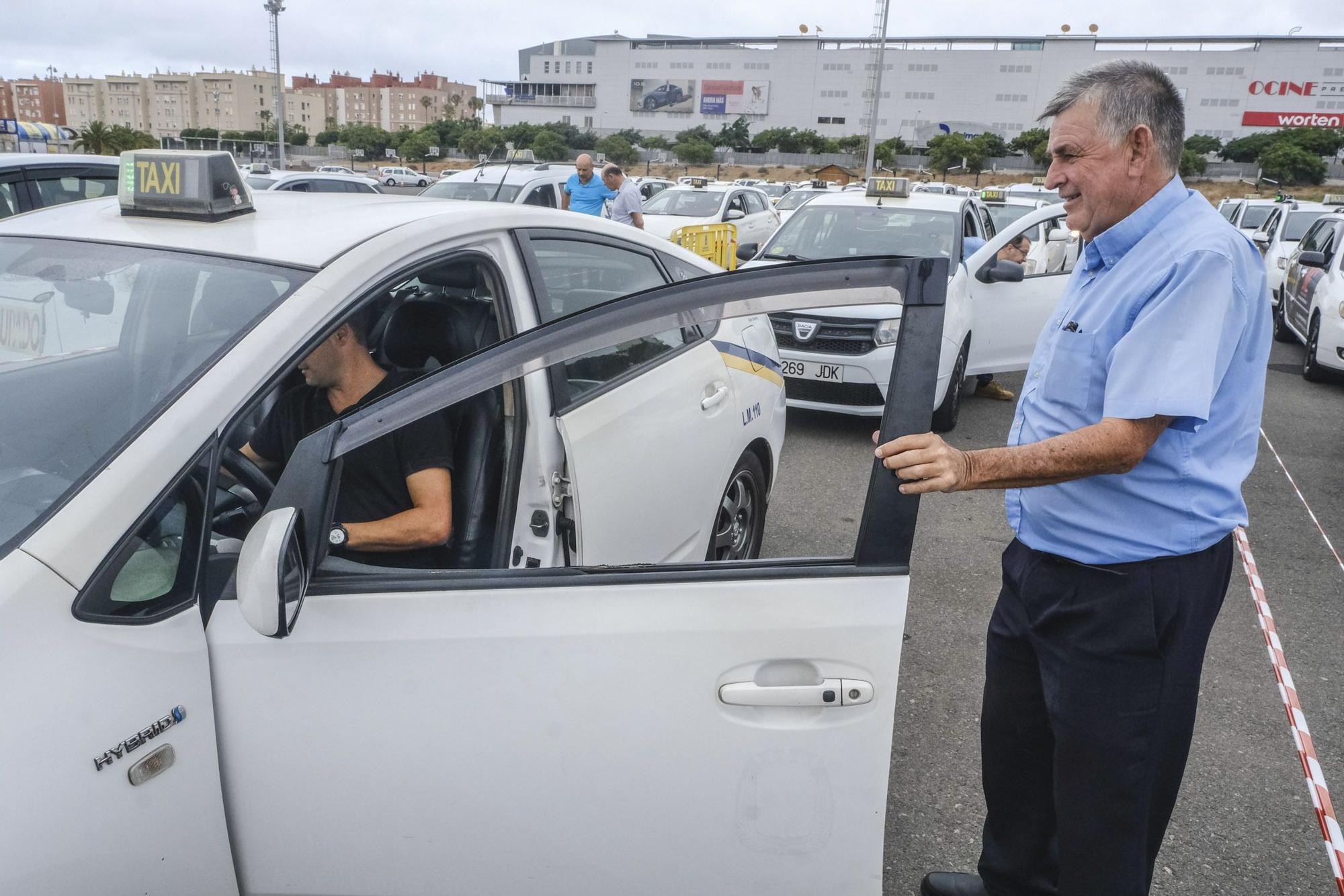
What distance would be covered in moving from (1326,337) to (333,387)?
30.2ft

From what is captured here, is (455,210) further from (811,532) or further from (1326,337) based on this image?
(1326,337)

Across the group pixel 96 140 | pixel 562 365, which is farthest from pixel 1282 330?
pixel 96 140

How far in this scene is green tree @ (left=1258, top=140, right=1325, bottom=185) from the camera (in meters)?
55.6

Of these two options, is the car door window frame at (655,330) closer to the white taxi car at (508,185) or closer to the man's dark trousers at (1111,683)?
the man's dark trousers at (1111,683)

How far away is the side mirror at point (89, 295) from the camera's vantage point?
2.14 m

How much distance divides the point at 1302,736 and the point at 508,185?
11489mm

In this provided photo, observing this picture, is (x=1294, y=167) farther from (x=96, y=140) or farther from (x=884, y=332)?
(x=884, y=332)

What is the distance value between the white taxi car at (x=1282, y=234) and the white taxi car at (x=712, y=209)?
738 cm

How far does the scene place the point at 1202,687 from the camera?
11.6 ft

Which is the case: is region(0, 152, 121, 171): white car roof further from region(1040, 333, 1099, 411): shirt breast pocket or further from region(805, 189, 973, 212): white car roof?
region(1040, 333, 1099, 411): shirt breast pocket

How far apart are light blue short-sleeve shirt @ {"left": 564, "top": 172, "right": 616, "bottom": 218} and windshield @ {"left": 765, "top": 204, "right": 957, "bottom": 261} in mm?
3867

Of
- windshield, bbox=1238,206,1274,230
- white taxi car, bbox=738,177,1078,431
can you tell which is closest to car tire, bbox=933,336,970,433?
white taxi car, bbox=738,177,1078,431

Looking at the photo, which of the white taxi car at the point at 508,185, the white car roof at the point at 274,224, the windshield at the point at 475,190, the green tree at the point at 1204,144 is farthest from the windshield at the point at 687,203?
the green tree at the point at 1204,144

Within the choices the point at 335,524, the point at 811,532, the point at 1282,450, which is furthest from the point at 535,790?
the point at 1282,450
